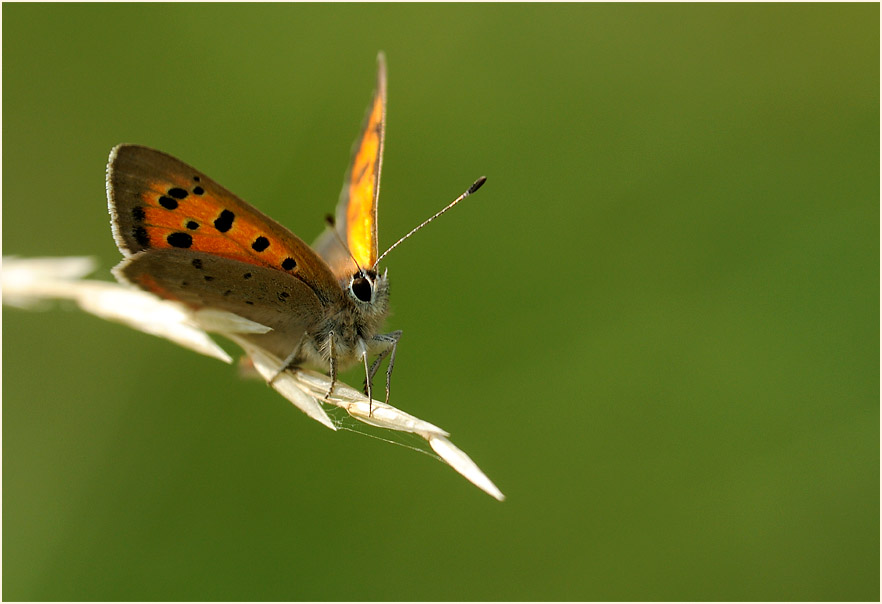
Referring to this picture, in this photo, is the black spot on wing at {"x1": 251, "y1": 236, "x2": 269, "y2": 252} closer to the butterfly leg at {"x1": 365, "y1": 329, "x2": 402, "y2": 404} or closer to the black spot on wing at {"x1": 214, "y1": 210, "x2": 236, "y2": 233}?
the black spot on wing at {"x1": 214, "y1": 210, "x2": 236, "y2": 233}

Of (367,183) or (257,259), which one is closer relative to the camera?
(257,259)

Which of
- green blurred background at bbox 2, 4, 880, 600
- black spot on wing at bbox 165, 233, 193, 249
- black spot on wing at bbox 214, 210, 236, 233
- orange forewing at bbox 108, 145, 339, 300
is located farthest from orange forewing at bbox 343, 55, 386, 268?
green blurred background at bbox 2, 4, 880, 600

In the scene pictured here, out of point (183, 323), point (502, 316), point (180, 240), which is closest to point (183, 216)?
point (180, 240)

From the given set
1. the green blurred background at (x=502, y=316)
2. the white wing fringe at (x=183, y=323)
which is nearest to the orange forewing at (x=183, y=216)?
the white wing fringe at (x=183, y=323)

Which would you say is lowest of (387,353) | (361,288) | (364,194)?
(387,353)

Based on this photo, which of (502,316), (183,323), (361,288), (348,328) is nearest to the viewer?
(183,323)

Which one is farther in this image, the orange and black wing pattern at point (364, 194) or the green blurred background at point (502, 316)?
the green blurred background at point (502, 316)

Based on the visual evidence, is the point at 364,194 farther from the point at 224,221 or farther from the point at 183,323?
the point at 183,323

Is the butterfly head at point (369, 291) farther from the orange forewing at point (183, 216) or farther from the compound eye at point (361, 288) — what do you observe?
the orange forewing at point (183, 216)

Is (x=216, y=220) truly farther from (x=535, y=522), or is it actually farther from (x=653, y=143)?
(x=653, y=143)
